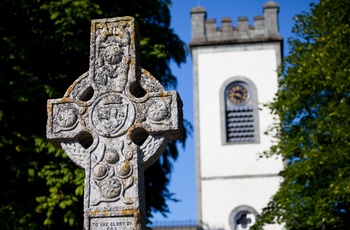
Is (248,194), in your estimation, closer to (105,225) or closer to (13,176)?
(13,176)

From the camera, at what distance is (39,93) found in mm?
14953

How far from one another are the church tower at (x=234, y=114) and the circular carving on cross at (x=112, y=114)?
2496 centimetres

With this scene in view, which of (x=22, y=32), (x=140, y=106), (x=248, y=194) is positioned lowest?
(x=248, y=194)

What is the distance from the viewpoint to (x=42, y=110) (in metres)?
15.4

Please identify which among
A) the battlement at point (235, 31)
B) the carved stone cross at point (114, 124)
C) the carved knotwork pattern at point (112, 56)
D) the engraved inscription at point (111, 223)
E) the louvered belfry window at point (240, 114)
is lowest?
the engraved inscription at point (111, 223)

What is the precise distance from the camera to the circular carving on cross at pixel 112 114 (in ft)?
23.7

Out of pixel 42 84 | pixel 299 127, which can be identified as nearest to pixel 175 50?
pixel 299 127

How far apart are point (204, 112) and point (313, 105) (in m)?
16.3

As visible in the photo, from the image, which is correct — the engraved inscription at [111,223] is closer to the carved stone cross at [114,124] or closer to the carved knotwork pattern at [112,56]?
the carved stone cross at [114,124]

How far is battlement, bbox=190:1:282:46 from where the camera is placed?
1389 inches

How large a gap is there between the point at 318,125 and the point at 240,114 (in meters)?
17.4

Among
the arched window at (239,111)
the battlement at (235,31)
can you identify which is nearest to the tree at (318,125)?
the arched window at (239,111)

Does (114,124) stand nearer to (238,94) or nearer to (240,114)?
(240,114)

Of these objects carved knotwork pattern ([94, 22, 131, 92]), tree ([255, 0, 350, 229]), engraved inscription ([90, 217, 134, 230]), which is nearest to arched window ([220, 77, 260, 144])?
tree ([255, 0, 350, 229])
